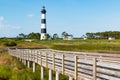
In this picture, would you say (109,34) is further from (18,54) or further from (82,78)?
(82,78)

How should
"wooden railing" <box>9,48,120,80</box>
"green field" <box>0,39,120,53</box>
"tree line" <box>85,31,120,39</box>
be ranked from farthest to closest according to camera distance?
"tree line" <box>85,31,120,39</box>, "green field" <box>0,39,120,53</box>, "wooden railing" <box>9,48,120,80</box>

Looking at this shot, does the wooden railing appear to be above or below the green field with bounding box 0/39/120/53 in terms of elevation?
above

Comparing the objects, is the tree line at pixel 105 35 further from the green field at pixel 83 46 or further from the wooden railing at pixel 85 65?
the wooden railing at pixel 85 65

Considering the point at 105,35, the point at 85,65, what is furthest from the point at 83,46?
the point at 105,35

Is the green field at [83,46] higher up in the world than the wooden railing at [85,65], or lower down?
lower down

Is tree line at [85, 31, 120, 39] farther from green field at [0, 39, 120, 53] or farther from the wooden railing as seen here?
the wooden railing

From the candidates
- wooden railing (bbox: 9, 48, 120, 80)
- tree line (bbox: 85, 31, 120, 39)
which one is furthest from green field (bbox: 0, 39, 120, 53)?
tree line (bbox: 85, 31, 120, 39)

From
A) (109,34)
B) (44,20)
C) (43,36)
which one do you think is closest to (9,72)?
(44,20)

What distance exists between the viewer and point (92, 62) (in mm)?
13172

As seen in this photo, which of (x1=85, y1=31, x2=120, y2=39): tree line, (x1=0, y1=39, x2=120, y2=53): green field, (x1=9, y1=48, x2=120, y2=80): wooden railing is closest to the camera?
(x1=9, y1=48, x2=120, y2=80): wooden railing

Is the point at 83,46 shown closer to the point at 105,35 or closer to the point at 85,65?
the point at 85,65

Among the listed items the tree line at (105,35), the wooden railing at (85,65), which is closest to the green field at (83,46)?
the wooden railing at (85,65)

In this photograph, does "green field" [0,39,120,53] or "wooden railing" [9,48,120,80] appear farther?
"green field" [0,39,120,53]

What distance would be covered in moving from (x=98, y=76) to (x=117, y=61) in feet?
5.98
